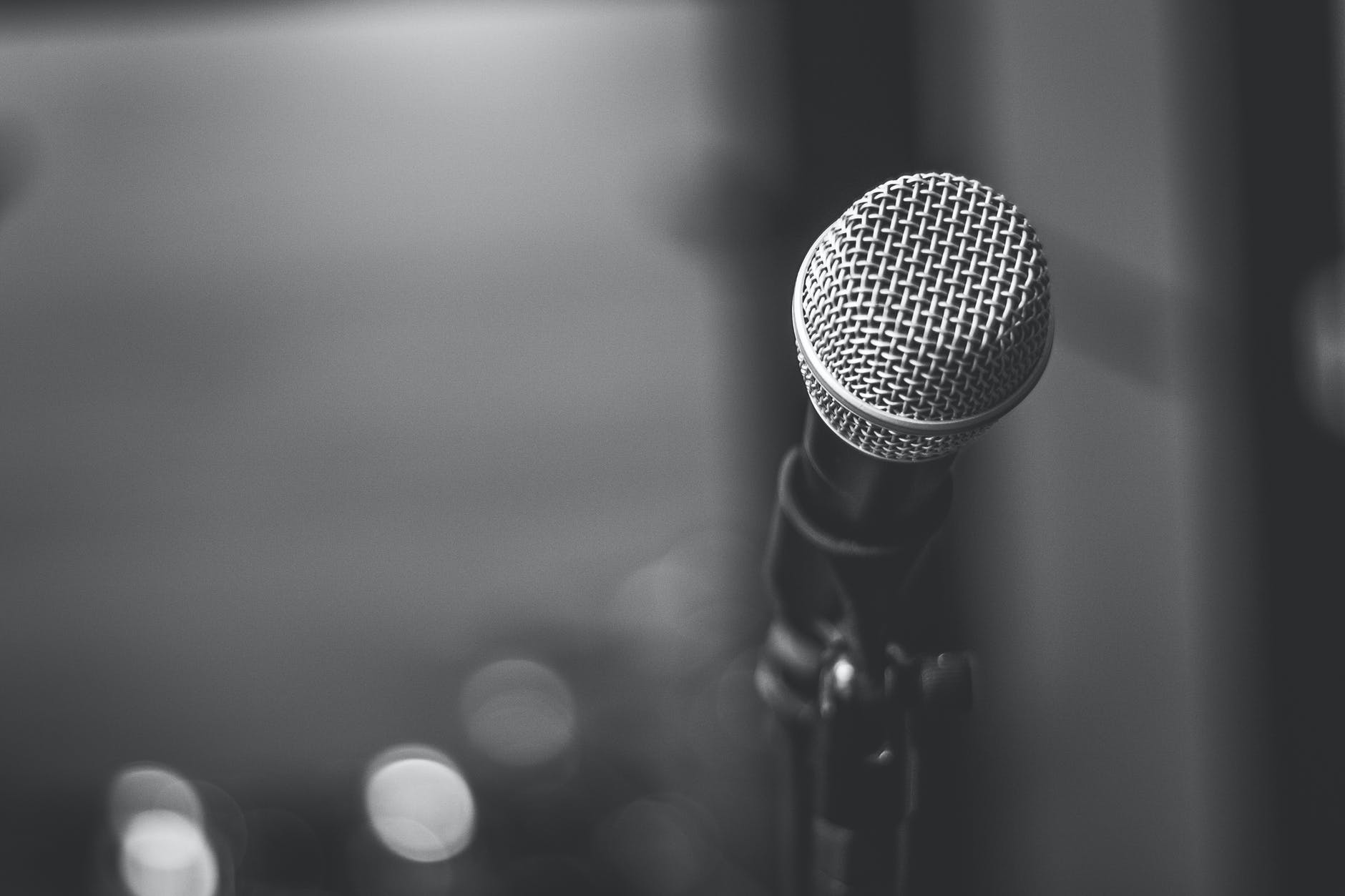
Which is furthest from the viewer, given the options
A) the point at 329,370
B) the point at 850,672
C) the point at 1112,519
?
the point at 329,370

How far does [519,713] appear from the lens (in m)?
2.61

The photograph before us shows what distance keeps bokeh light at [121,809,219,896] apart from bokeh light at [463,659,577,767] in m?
0.65

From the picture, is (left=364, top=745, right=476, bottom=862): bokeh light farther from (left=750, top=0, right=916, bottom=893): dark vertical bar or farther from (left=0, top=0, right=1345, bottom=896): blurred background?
(left=750, top=0, right=916, bottom=893): dark vertical bar

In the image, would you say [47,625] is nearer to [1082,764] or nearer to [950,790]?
[950,790]

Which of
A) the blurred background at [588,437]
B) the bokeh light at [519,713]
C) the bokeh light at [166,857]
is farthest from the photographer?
the bokeh light at [519,713]

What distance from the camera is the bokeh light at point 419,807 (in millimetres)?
2301

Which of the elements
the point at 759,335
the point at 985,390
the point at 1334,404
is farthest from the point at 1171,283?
the point at 985,390

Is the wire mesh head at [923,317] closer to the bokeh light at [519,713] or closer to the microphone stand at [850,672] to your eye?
the microphone stand at [850,672]

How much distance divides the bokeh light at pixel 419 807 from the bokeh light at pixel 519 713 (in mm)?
145

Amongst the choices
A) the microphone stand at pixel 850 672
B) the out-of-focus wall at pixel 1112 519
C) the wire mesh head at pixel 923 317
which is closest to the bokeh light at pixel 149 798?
the out-of-focus wall at pixel 1112 519

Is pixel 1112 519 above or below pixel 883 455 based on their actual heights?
below

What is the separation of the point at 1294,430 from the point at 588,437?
2.21m

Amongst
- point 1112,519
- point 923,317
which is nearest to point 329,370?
point 1112,519

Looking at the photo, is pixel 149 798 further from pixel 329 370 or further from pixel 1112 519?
pixel 1112 519
